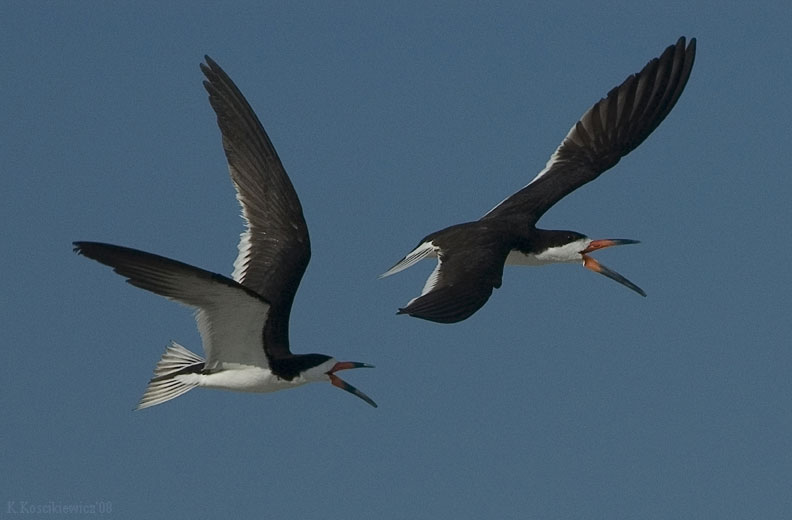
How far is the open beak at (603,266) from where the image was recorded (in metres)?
15.9

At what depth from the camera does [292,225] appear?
1406 centimetres

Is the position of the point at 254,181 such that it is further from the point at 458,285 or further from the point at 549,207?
the point at 549,207

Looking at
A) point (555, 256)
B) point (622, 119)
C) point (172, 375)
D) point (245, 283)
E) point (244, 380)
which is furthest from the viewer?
point (622, 119)

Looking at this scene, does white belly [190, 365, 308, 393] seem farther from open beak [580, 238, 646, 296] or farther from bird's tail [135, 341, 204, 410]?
open beak [580, 238, 646, 296]

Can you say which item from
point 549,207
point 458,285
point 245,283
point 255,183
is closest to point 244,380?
point 245,283

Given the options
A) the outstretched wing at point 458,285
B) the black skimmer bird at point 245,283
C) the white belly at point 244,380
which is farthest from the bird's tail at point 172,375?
the outstretched wing at point 458,285

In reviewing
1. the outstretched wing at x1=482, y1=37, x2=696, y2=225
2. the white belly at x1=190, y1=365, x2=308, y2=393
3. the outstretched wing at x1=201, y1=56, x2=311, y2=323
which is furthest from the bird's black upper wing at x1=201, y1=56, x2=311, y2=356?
the outstretched wing at x1=482, y1=37, x2=696, y2=225

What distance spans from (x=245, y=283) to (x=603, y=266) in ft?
14.9

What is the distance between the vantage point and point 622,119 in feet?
55.0

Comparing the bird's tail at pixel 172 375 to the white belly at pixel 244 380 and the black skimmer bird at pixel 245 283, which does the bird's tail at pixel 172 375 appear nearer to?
the black skimmer bird at pixel 245 283

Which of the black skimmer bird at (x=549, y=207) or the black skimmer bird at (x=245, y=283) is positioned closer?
the black skimmer bird at (x=245, y=283)

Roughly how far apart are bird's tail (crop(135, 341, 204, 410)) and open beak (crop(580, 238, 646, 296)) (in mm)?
4916

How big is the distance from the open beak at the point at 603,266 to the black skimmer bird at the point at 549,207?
11mm

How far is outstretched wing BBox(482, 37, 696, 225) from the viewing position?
16.5m
